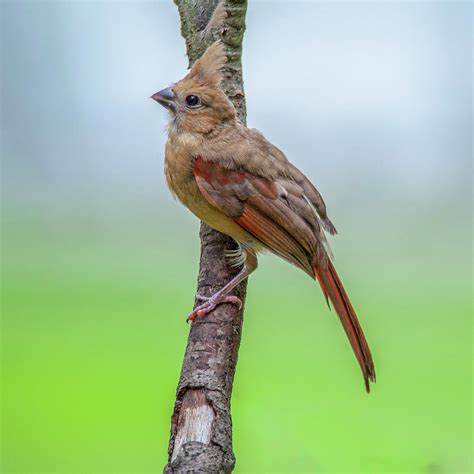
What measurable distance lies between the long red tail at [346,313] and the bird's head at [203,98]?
754mm

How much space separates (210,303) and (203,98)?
2.99 ft

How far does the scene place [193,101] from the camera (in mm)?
2928

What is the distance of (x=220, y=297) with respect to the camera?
2.57m

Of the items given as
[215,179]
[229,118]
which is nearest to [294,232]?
[215,179]

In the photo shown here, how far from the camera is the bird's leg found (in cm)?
248

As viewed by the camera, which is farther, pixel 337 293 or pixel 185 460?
pixel 337 293

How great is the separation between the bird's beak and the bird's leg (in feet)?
2.40

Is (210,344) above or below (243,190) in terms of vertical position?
below

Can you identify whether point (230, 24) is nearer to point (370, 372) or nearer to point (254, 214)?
point (254, 214)

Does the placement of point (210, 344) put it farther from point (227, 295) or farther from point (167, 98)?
point (167, 98)

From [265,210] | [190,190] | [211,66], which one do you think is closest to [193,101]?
[211,66]

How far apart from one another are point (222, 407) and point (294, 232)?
0.94 m

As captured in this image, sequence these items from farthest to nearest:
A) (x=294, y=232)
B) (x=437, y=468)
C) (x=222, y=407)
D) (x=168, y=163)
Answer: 1. (x=168, y=163)
2. (x=294, y=232)
3. (x=222, y=407)
4. (x=437, y=468)

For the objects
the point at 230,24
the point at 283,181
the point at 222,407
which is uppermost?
the point at 230,24
